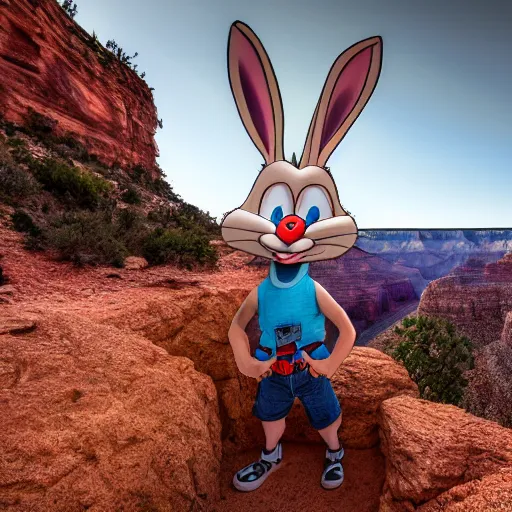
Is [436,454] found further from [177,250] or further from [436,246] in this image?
[177,250]

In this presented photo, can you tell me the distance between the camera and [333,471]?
98.4 inches

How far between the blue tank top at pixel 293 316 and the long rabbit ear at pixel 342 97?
3.02 ft

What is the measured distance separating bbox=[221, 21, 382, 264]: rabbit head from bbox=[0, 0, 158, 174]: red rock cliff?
571 inches

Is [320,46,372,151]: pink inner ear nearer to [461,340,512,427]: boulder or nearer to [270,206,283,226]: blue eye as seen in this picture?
[270,206,283,226]: blue eye

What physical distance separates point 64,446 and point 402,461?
2.04m

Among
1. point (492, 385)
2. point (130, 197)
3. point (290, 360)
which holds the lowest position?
point (492, 385)

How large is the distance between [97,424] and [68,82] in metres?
19.0

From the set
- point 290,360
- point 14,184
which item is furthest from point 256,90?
point 14,184

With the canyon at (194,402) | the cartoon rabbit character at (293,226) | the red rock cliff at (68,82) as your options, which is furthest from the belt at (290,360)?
the red rock cliff at (68,82)

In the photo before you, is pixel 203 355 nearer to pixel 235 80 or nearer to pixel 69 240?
pixel 235 80

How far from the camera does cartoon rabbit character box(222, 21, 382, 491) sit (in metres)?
2.24

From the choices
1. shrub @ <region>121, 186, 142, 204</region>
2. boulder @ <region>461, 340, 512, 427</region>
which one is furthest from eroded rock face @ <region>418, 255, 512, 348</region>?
shrub @ <region>121, 186, 142, 204</region>

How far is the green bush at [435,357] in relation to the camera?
19.7 ft

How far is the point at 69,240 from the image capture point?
455 cm
